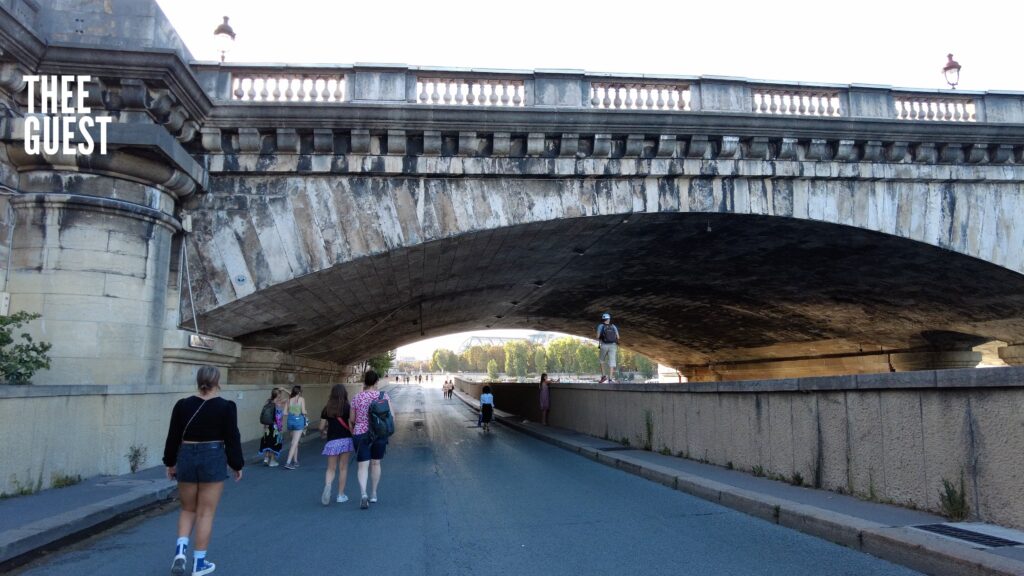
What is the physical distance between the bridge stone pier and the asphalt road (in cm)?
285

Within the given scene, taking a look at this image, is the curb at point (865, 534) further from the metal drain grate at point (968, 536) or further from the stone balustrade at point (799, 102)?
the stone balustrade at point (799, 102)

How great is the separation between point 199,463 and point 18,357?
5306 mm

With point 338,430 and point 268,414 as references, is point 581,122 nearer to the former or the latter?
point 338,430

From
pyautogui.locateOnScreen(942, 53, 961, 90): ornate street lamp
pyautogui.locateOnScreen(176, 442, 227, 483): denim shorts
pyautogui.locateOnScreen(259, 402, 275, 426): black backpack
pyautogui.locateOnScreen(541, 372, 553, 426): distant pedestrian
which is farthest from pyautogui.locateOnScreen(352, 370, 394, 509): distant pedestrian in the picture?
pyautogui.locateOnScreen(942, 53, 961, 90): ornate street lamp

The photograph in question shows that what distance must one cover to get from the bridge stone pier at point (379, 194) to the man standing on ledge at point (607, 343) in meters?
2.08

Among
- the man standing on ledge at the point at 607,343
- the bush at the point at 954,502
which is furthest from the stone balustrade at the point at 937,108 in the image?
the bush at the point at 954,502

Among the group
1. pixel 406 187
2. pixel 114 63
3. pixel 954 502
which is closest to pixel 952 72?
pixel 406 187

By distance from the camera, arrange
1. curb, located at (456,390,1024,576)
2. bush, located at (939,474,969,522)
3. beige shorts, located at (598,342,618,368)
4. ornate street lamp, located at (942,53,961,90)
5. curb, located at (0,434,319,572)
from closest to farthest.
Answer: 1. curb, located at (456,390,1024,576)
2. curb, located at (0,434,319,572)
3. bush, located at (939,474,969,522)
4. beige shorts, located at (598,342,618,368)
5. ornate street lamp, located at (942,53,961,90)

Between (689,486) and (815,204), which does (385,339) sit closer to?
(815,204)

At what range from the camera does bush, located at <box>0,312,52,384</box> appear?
27.0 ft

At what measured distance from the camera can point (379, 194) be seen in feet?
42.0

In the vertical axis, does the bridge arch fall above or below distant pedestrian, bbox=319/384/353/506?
above

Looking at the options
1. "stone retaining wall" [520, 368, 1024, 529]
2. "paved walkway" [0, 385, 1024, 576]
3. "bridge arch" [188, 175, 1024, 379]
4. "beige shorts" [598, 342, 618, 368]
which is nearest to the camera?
"paved walkway" [0, 385, 1024, 576]

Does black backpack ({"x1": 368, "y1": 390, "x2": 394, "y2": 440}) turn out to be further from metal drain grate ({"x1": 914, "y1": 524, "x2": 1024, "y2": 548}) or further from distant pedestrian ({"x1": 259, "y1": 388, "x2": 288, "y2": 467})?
metal drain grate ({"x1": 914, "y1": 524, "x2": 1024, "y2": 548})
